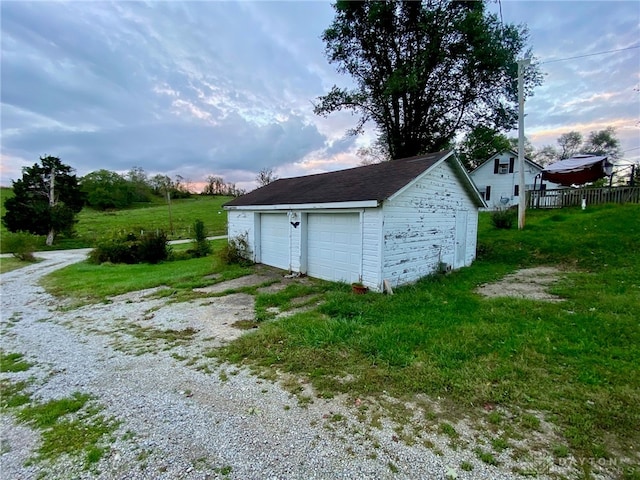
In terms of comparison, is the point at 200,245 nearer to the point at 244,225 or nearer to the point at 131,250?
the point at 131,250

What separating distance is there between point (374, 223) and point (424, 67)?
15.1 metres

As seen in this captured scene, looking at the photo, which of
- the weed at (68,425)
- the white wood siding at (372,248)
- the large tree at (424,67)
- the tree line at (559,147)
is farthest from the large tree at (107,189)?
the weed at (68,425)

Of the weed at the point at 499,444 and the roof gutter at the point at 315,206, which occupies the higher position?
the roof gutter at the point at 315,206

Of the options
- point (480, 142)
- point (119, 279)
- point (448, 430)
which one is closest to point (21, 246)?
point (119, 279)

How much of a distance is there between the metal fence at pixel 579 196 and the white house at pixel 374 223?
10.4 metres

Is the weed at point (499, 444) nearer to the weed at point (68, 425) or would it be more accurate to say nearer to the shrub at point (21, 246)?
the weed at point (68, 425)

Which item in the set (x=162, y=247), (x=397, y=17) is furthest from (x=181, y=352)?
(x=397, y=17)

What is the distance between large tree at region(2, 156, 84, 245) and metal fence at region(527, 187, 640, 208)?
33.4m

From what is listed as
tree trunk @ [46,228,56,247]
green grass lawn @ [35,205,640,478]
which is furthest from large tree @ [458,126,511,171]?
tree trunk @ [46,228,56,247]

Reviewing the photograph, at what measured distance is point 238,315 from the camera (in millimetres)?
6293

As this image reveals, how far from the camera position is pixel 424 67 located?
58.2 feet

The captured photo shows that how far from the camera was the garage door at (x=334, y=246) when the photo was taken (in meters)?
8.26

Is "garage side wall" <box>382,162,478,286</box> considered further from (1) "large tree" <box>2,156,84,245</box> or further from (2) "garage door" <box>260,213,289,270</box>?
(1) "large tree" <box>2,156,84,245</box>

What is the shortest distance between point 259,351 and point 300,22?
1280 cm
